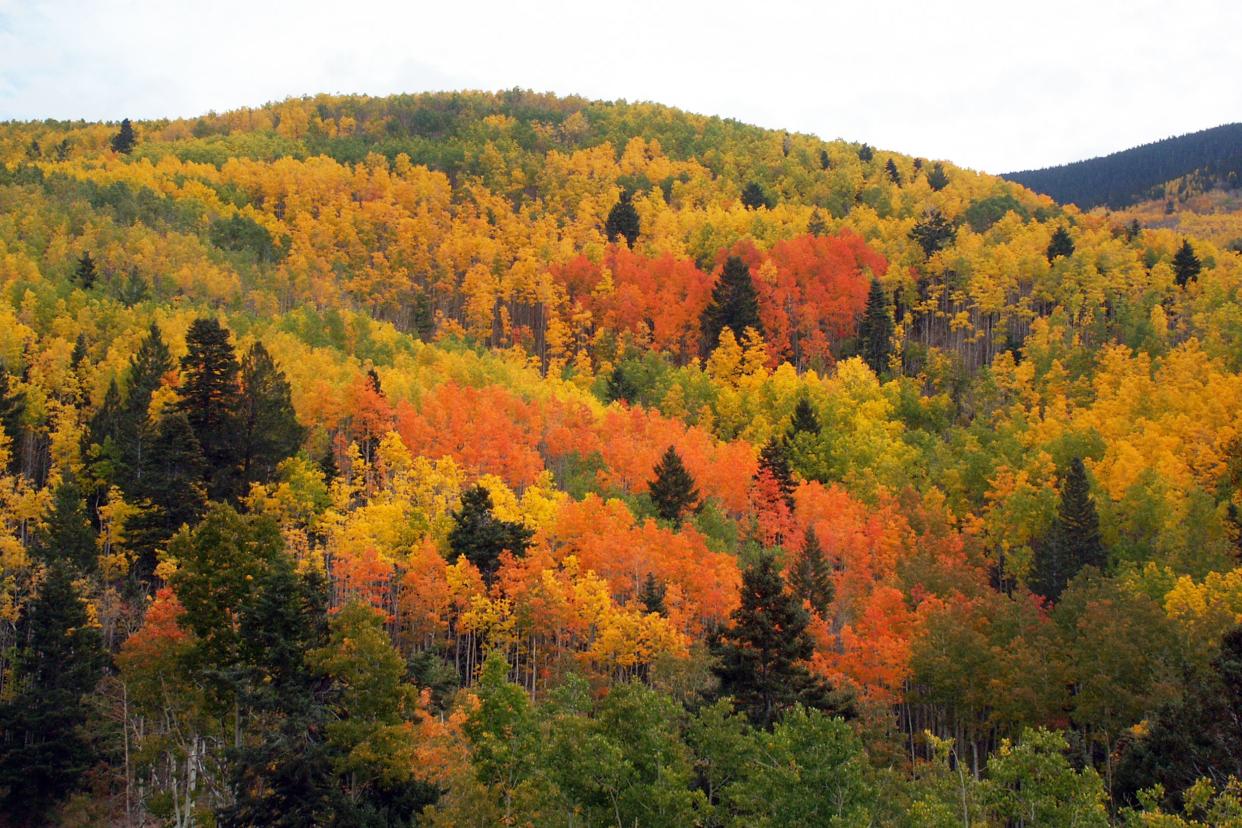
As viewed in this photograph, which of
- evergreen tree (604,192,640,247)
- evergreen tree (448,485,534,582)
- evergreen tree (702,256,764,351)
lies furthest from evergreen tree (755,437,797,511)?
evergreen tree (604,192,640,247)

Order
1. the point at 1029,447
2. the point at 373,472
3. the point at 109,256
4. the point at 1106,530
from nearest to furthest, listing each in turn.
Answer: the point at 1106,530
the point at 373,472
the point at 1029,447
the point at 109,256

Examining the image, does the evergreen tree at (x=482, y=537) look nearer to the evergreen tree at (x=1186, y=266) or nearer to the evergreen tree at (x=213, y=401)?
the evergreen tree at (x=213, y=401)

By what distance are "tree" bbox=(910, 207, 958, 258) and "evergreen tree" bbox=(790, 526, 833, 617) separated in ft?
237

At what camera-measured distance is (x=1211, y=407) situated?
71.5 metres

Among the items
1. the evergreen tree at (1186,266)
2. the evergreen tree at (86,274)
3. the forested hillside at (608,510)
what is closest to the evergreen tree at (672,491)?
the forested hillside at (608,510)

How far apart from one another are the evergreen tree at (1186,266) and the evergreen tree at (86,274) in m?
108

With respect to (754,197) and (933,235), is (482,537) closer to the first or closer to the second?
(933,235)

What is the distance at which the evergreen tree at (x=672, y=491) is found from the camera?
220 ft

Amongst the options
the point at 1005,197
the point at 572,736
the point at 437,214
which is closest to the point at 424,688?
the point at 572,736

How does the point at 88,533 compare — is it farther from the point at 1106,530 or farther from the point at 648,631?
the point at 1106,530

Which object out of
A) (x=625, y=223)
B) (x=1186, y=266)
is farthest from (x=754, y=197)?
(x=1186, y=266)

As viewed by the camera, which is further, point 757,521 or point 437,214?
point 437,214

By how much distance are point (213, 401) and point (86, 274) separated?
38575mm

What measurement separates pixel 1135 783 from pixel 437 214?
410 feet
